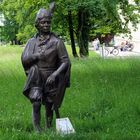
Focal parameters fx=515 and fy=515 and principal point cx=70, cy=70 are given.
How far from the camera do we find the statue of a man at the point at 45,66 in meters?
8.02

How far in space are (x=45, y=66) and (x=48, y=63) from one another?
68 mm

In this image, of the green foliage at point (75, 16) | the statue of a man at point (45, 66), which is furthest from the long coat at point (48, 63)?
the green foliage at point (75, 16)

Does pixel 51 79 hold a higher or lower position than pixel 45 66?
lower

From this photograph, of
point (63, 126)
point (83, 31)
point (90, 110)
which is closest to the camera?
point (63, 126)

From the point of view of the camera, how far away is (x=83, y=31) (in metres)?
36.6

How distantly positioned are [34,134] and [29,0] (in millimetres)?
17005

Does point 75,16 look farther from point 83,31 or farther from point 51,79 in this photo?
→ point 51,79

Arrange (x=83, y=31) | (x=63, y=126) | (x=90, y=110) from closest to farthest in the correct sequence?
(x=63, y=126) → (x=90, y=110) → (x=83, y=31)

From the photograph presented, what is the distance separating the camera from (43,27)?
320 inches

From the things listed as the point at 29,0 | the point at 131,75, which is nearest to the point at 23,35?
the point at 29,0

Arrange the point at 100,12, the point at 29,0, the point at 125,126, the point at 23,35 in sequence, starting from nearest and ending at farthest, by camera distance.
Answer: the point at 125,126, the point at 29,0, the point at 100,12, the point at 23,35

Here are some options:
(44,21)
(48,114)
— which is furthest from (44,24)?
(48,114)

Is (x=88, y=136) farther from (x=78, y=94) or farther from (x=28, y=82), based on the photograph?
(x=78, y=94)

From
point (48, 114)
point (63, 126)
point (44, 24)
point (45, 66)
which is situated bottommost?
point (63, 126)
